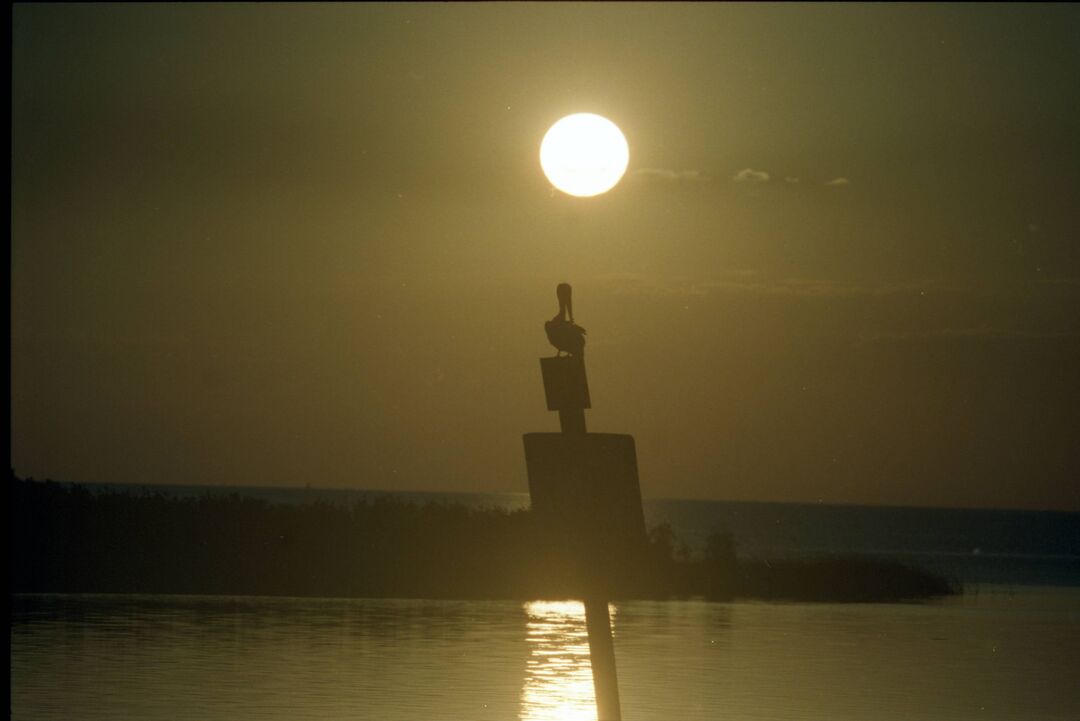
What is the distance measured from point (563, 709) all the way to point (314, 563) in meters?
22.2

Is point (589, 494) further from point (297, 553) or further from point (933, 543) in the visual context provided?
point (933, 543)

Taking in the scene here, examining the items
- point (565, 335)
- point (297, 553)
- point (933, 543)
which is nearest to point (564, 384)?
point (565, 335)

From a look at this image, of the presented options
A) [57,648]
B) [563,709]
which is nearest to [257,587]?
[57,648]

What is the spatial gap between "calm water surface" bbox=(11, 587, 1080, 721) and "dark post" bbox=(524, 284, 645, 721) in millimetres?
10826

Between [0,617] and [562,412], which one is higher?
[562,412]

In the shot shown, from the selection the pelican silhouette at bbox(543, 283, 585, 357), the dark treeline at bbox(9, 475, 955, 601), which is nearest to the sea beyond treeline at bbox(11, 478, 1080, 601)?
the dark treeline at bbox(9, 475, 955, 601)

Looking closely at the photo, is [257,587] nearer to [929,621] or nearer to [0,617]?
[929,621]

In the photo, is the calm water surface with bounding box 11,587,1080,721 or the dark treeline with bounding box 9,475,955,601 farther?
the dark treeline with bounding box 9,475,955,601

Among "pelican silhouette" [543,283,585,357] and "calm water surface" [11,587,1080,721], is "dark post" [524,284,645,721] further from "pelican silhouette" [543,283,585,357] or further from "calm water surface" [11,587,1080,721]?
"calm water surface" [11,587,1080,721]

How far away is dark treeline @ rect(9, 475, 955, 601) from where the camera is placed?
3694cm

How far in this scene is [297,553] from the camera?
130 feet

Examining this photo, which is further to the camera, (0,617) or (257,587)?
(257,587)

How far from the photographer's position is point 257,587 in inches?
1490

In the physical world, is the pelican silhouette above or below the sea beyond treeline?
below
